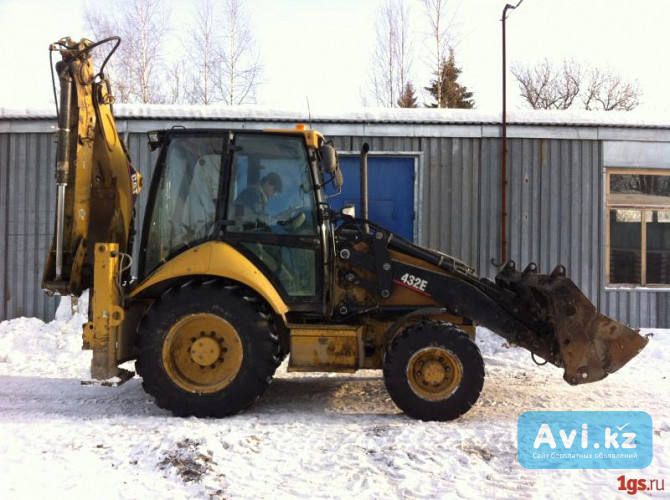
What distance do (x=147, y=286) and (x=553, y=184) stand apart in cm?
727

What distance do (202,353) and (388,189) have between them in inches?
212

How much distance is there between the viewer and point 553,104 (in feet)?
95.2

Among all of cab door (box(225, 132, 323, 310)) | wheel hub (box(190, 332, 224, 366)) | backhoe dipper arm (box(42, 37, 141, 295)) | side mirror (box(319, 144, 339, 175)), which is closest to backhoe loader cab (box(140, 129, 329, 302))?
cab door (box(225, 132, 323, 310))

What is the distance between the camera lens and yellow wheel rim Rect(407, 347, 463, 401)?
4.62m

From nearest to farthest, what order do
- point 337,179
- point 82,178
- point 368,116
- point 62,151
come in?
point 62,151, point 82,178, point 337,179, point 368,116

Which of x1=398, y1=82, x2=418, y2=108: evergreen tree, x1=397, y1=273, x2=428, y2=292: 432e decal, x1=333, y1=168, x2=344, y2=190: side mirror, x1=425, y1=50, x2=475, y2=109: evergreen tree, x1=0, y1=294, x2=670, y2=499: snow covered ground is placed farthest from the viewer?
x1=398, y1=82, x2=418, y2=108: evergreen tree

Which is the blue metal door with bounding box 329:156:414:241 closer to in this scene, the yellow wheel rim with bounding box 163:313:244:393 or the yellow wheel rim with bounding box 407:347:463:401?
the yellow wheel rim with bounding box 407:347:463:401

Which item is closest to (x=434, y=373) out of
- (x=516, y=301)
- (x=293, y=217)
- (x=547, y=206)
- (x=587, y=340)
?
(x=516, y=301)

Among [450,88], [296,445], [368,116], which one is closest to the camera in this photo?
[296,445]

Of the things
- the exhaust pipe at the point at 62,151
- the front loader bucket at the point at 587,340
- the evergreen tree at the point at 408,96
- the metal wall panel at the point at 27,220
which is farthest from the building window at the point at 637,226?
the evergreen tree at the point at 408,96

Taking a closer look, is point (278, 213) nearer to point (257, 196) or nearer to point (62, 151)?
point (257, 196)

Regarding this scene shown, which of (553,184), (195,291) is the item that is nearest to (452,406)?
(195,291)

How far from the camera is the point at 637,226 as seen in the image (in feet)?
31.3

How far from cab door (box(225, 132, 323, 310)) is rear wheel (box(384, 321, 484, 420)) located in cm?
91
